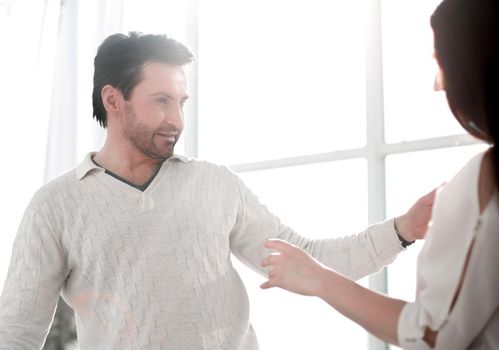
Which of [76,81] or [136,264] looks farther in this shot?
[76,81]

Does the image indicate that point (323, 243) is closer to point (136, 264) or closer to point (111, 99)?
point (136, 264)

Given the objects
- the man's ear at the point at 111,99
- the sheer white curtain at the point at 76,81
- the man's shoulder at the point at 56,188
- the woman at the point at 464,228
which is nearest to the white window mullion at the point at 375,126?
the man's ear at the point at 111,99

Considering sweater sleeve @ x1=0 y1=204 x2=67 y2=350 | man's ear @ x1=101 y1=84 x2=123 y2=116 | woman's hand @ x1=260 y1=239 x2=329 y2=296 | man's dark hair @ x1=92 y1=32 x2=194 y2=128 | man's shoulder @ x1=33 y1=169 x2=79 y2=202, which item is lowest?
sweater sleeve @ x1=0 y1=204 x2=67 y2=350

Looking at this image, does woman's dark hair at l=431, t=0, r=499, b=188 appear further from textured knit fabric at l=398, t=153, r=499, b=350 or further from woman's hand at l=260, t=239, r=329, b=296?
woman's hand at l=260, t=239, r=329, b=296

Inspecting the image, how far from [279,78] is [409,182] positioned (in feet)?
2.52

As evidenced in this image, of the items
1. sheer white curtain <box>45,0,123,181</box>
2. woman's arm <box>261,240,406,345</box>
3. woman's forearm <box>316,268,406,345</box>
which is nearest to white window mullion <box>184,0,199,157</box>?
sheer white curtain <box>45,0,123,181</box>

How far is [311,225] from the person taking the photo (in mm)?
2533

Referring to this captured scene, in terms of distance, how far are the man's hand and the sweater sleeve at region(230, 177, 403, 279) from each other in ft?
0.11

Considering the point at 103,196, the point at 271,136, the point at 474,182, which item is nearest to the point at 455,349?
the point at 474,182

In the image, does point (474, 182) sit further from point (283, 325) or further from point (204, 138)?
point (204, 138)

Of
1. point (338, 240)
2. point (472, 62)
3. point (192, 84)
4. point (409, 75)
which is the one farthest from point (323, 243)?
point (192, 84)

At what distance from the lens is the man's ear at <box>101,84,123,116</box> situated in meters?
1.98

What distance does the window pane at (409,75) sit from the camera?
2229 millimetres

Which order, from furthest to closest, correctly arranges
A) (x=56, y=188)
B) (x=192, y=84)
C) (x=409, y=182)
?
(x=192, y=84)
(x=409, y=182)
(x=56, y=188)
